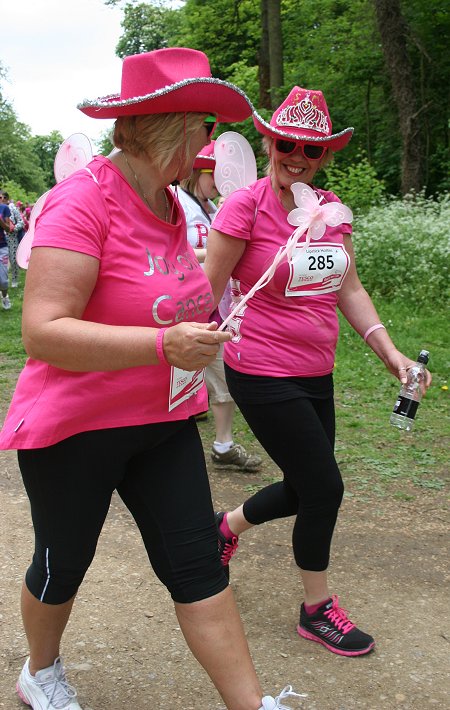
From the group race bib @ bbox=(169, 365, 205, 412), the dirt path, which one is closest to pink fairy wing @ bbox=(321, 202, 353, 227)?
race bib @ bbox=(169, 365, 205, 412)

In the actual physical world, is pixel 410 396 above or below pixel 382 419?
above

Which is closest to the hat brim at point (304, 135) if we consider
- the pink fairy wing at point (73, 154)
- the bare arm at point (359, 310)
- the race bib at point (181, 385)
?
the bare arm at point (359, 310)

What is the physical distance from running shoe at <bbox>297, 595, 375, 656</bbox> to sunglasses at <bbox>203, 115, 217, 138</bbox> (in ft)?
6.13

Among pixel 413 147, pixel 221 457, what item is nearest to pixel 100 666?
pixel 221 457

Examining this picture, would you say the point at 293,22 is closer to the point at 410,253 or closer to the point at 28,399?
the point at 410,253

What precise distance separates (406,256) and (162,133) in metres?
9.23

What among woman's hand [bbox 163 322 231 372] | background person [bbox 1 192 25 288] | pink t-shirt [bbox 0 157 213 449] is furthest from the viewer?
background person [bbox 1 192 25 288]

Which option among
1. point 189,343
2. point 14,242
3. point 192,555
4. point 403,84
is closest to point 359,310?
point 192,555

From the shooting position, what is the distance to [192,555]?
2.23m

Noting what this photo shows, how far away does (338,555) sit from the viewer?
3852mm

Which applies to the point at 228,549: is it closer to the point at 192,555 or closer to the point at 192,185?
the point at 192,555

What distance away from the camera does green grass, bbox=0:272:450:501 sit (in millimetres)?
4902

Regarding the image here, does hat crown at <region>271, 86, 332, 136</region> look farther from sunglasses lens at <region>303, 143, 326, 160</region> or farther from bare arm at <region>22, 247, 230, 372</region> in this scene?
bare arm at <region>22, 247, 230, 372</region>

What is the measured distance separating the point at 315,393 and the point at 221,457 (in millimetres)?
2083
